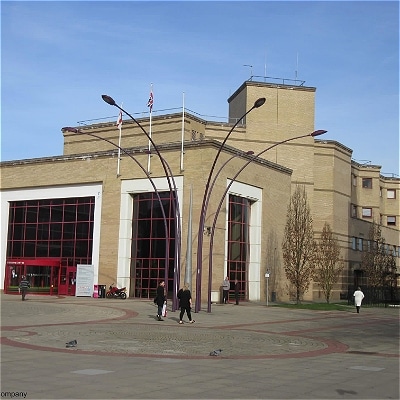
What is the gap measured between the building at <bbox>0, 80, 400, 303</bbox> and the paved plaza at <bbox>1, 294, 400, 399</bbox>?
1531 centimetres

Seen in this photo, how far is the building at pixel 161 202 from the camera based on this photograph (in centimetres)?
3984

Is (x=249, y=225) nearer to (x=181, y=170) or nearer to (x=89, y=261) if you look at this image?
(x=181, y=170)

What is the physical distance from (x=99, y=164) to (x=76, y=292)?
381 inches

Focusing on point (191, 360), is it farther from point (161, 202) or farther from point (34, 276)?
point (34, 276)

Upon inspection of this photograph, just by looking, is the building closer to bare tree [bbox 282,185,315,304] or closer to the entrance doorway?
the entrance doorway

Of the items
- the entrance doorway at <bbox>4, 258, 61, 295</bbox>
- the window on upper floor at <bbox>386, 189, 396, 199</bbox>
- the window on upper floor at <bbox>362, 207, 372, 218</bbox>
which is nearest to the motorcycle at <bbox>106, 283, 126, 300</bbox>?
the entrance doorway at <bbox>4, 258, 61, 295</bbox>

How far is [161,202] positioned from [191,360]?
2276cm

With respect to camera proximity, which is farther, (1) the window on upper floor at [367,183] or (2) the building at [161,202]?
(1) the window on upper floor at [367,183]

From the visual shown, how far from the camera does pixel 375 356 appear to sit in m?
14.9

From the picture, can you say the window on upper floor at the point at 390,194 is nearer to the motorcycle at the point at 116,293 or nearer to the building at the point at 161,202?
the building at the point at 161,202

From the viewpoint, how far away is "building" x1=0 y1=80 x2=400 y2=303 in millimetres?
39844

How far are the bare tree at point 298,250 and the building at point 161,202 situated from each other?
1.71 m

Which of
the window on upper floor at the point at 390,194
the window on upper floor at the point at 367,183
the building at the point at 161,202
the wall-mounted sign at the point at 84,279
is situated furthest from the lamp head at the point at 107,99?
the window on upper floor at the point at 390,194

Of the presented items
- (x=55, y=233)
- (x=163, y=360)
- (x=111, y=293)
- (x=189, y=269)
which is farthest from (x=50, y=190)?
(x=163, y=360)
